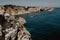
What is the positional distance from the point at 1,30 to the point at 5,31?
2.51 ft

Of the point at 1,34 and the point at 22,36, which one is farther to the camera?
the point at 22,36

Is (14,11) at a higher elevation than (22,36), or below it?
below

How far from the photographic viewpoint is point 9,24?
1307 cm

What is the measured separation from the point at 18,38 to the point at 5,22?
9.71 feet

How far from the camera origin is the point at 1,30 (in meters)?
12.0

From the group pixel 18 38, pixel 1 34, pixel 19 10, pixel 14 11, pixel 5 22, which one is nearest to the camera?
pixel 1 34

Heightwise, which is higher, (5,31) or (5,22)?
(5,22)

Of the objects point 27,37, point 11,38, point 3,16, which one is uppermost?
point 3,16

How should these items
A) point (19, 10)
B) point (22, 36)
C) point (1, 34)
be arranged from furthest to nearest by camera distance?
point (19, 10) < point (22, 36) < point (1, 34)

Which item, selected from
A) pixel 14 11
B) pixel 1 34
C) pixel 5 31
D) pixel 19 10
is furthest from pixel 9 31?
pixel 19 10

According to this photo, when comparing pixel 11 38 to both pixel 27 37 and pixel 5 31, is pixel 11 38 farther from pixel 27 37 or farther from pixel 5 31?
pixel 27 37

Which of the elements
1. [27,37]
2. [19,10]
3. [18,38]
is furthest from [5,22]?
[19,10]

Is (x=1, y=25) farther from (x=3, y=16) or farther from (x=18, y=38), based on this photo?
(x=18, y=38)

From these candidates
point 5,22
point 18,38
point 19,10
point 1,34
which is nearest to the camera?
point 1,34
